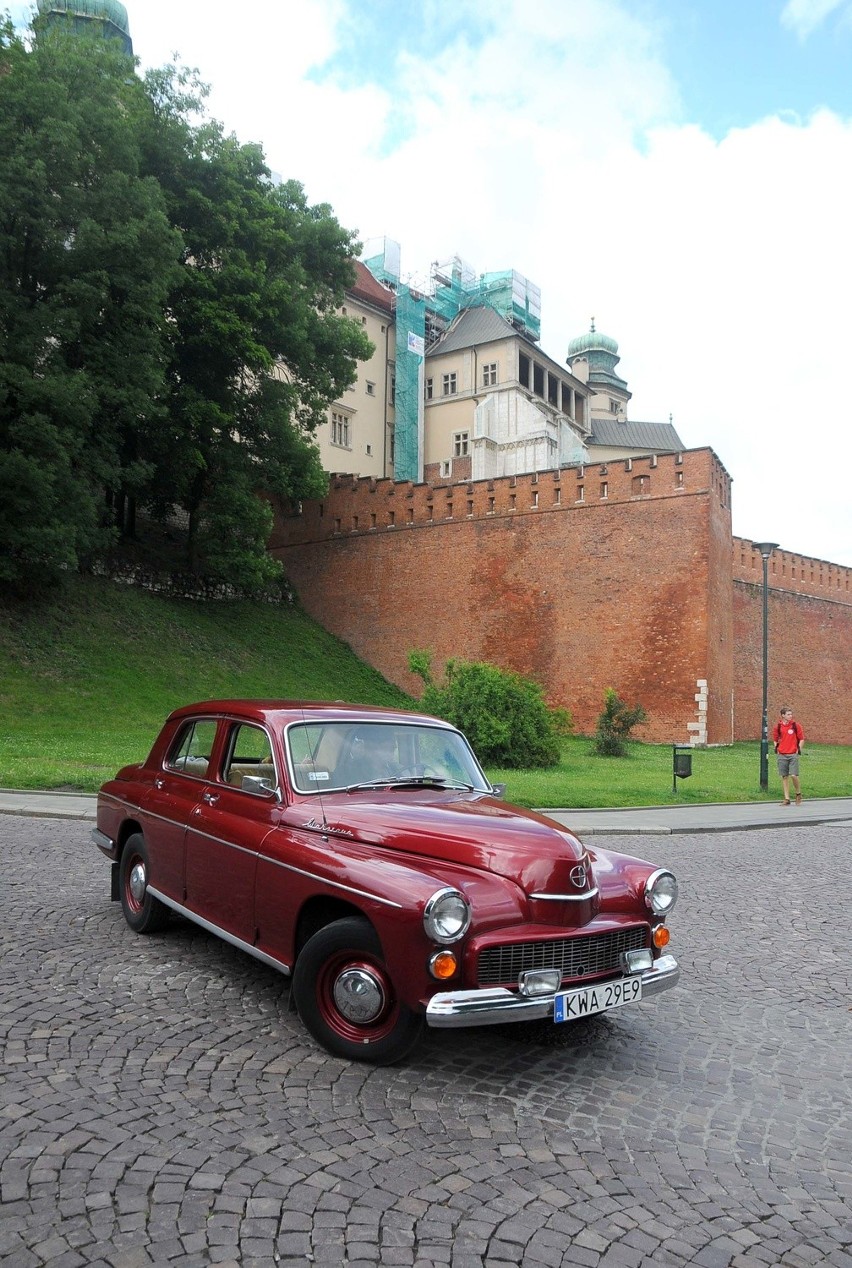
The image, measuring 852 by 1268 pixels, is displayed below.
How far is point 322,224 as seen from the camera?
1305 inches

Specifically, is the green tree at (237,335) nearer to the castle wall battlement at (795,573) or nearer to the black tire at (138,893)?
the castle wall battlement at (795,573)

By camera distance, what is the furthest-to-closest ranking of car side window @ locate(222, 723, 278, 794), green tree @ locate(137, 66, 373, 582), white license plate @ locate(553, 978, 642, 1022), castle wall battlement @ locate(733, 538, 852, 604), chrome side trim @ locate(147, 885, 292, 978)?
castle wall battlement @ locate(733, 538, 852, 604) < green tree @ locate(137, 66, 373, 582) < car side window @ locate(222, 723, 278, 794) < chrome side trim @ locate(147, 885, 292, 978) < white license plate @ locate(553, 978, 642, 1022)

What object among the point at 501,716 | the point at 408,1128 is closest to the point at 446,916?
the point at 408,1128

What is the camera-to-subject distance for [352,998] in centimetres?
410

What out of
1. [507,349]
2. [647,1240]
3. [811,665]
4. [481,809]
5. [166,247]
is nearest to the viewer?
[647,1240]

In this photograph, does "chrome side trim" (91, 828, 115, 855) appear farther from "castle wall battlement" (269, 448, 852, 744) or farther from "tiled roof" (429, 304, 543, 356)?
"tiled roof" (429, 304, 543, 356)

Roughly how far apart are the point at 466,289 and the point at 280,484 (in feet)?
133

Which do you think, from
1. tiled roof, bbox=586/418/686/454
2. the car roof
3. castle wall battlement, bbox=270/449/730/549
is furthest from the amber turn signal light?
tiled roof, bbox=586/418/686/454

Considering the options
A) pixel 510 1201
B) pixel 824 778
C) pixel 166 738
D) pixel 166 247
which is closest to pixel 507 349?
pixel 166 247

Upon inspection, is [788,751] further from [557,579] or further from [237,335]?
[237,335]

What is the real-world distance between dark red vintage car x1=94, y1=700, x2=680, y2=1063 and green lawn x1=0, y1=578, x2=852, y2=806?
30.6 ft

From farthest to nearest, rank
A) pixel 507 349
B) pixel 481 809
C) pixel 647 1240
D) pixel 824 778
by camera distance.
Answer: pixel 507 349 → pixel 824 778 → pixel 481 809 → pixel 647 1240

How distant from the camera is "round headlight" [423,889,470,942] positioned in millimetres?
3793

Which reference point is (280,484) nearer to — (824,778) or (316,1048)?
(824,778)
